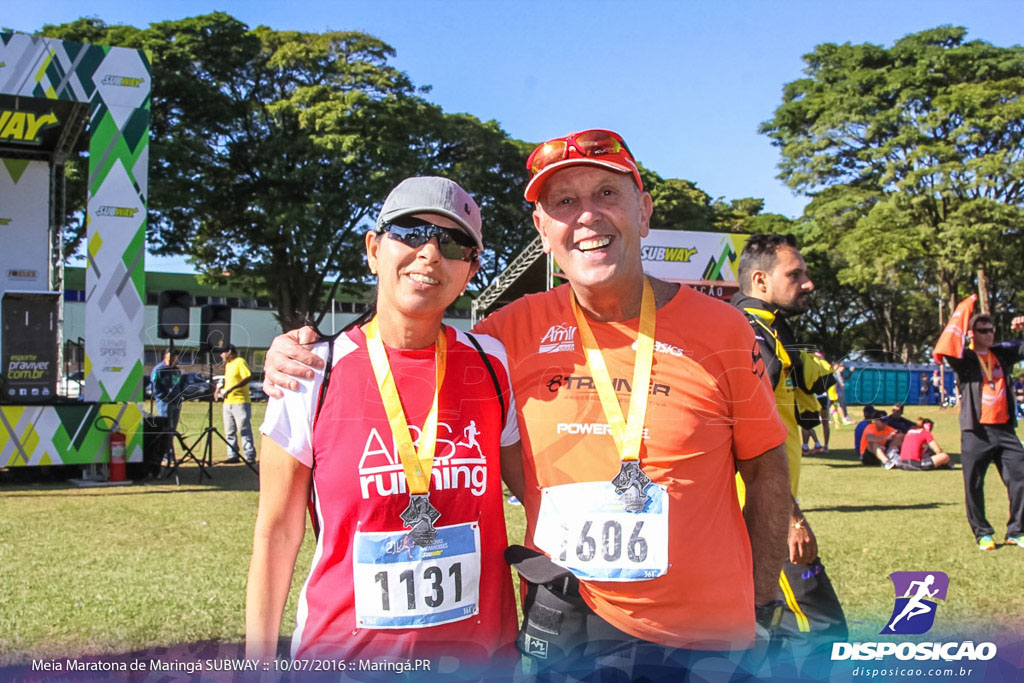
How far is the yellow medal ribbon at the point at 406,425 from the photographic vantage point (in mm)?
1757

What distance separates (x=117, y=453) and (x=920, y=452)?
11898mm

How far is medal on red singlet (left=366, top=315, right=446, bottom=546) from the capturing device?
175cm

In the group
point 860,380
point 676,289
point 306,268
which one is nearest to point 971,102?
point 860,380

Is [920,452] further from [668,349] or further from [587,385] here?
[587,385]

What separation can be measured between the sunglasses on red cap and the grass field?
4.37ft

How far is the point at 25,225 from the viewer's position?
36.6ft

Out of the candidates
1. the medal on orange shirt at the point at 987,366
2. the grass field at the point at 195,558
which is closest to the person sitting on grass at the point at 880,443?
the grass field at the point at 195,558

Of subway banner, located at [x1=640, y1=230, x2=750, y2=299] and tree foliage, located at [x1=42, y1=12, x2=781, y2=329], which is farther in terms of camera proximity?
tree foliage, located at [x1=42, y1=12, x2=781, y2=329]

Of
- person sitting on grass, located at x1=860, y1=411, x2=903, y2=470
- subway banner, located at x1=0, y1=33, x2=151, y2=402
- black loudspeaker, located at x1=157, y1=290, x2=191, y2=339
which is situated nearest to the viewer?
black loudspeaker, located at x1=157, y1=290, x2=191, y2=339

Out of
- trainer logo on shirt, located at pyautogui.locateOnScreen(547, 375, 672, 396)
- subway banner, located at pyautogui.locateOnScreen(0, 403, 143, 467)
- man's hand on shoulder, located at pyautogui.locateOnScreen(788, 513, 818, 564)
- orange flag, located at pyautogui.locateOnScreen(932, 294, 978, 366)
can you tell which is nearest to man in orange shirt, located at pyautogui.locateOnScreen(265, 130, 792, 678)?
trainer logo on shirt, located at pyautogui.locateOnScreen(547, 375, 672, 396)

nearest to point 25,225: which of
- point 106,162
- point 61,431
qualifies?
point 106,162

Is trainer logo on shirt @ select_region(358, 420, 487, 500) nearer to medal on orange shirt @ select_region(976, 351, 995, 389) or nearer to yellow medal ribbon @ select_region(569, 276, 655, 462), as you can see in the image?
yellow medal ribbon @ select_region(569, 276, 655, 462)

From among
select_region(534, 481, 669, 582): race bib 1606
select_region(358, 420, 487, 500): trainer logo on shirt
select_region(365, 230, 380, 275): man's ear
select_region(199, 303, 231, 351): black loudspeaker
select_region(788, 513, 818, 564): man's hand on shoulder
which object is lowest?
select_region(788, 513, 818, 564): man's hand on shoulder

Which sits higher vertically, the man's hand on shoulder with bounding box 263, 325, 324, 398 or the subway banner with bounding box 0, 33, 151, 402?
the subway banner with bounding box 0, 33, 151, 402
